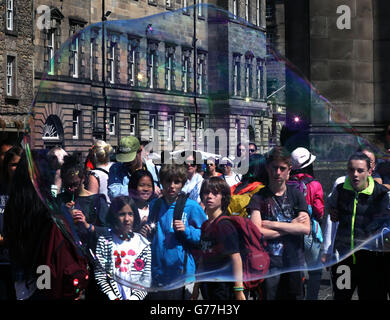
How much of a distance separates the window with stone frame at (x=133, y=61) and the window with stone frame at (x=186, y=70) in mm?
316

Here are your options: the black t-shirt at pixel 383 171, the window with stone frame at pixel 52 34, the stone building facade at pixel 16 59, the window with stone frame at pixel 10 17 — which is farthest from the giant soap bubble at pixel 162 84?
the window with stone frame at pixel 52 34

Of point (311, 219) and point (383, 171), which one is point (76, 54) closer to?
point (311, 219)

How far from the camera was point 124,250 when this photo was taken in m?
6.03

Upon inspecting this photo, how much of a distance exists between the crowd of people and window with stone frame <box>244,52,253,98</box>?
461 mm

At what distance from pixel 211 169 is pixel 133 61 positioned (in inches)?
46.6

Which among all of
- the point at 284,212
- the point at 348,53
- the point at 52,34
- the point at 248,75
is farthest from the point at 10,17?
the point at 284,212

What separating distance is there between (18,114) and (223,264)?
3250cm

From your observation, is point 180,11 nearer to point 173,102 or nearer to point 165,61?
point 165,61

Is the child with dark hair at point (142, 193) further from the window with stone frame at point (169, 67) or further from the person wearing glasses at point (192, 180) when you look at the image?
the window with stone frame at point (169, 67)

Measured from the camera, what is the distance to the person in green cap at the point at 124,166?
5.97 metres

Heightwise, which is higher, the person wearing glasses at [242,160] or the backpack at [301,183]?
the person wearing glasses at [242,160]

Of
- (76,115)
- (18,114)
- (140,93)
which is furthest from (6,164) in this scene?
(18,114)

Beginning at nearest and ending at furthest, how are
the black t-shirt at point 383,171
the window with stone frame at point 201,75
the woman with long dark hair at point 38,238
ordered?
1. the window with stone frame at point 201,75
2. the woman with long dark hair at point 38,238
3. the black t-shirt at point 383,171

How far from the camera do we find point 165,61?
21.4 ft
